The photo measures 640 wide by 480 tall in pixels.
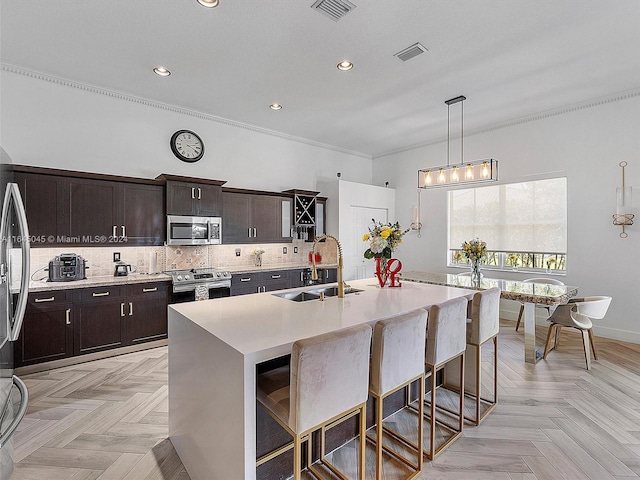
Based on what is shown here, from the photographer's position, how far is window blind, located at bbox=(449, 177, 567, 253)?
492cm

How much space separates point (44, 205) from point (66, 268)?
29.5 inches

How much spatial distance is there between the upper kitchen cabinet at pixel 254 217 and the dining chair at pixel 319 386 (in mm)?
3687

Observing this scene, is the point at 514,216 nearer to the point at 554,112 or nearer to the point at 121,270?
the point at 554,112

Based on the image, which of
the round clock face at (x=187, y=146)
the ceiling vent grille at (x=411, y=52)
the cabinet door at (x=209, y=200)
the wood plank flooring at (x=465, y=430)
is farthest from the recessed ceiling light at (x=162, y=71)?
the wood plank flooring at (x=465, y=430)

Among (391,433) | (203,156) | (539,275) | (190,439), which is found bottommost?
(391,433)

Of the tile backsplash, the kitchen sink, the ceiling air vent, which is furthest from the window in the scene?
the ceiling air vent

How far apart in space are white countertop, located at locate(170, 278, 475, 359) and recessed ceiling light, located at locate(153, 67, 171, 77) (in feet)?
9.48

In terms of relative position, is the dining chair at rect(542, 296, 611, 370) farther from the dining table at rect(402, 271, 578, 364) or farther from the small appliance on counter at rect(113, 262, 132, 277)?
the small appliance on counter at rect(113, 262, 132, 277)

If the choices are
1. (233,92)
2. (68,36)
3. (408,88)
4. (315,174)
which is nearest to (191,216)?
(233,92)

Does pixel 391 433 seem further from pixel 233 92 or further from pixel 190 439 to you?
pixel 233 92

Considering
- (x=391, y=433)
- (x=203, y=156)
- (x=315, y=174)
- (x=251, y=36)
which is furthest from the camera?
(x=315, y=174)

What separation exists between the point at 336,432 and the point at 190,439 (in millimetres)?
950

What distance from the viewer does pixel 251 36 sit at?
298cm

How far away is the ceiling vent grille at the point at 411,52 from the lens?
3.12 m
